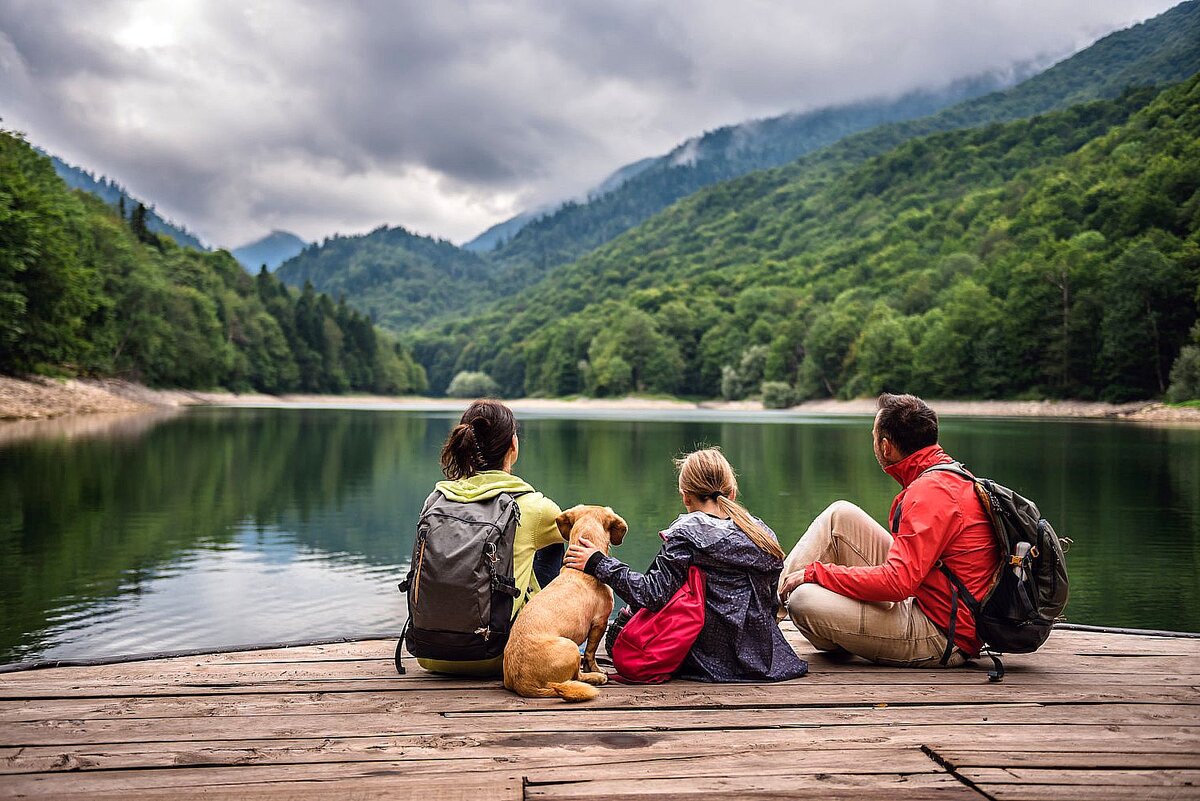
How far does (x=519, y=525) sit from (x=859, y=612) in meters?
2.12

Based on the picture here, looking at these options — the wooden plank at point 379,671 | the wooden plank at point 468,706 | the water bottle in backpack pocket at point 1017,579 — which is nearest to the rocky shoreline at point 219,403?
the wooden plank at point 379,671

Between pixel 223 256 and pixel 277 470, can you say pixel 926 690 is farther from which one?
pixel 223 256

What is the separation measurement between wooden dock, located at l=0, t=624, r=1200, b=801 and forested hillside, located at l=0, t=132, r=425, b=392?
49012mm

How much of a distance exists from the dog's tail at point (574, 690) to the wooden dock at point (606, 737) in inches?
2.0

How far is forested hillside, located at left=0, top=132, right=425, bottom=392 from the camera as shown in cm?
4747

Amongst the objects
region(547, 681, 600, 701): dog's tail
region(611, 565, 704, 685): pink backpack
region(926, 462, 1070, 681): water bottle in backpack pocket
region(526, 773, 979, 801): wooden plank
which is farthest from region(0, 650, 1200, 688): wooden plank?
region(526, 773, 979, 801): wooden plank

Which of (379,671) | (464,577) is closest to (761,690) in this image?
(464,577)

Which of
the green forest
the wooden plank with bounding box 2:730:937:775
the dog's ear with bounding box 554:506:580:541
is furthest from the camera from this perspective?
the green forest

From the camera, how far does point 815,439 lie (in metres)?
43.0

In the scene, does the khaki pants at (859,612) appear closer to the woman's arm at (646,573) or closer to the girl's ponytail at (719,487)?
the girl's ponytail at (719,487)

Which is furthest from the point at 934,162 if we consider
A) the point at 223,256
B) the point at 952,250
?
the point at 223,256

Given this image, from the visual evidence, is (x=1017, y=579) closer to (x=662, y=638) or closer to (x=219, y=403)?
(x=662, y=638)

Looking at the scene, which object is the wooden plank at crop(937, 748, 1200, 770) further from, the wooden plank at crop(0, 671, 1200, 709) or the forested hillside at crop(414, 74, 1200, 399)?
the forested hillside at crop(414, 74, 1200, 399)

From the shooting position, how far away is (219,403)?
293 feet
